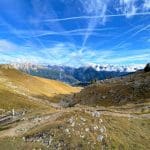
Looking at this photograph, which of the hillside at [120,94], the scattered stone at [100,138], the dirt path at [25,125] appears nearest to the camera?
the scattered stone at [100,138]

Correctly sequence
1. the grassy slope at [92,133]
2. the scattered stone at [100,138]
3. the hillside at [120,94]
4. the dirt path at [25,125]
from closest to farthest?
the grassy slope at [92,133] → the scattered stone at [100,138] → the dirt path at [25,125] → the hillside at [120,94]

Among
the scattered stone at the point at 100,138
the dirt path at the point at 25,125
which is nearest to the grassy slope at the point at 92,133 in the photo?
the scattered stone at the point at 100,138

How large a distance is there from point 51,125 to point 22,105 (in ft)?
253

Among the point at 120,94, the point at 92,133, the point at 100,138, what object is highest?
the point at 120,94

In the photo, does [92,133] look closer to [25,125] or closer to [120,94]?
[25,125]

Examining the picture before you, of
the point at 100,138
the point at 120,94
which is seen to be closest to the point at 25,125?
the point at 100,138

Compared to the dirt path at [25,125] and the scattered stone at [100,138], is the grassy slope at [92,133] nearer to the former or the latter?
the scattered stone at [100,138]

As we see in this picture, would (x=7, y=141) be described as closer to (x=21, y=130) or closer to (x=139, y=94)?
(x=21, y=130)

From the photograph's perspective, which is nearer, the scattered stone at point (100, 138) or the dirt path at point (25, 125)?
the scattered stone at point (100, 138)

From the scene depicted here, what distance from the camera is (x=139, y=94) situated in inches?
4178

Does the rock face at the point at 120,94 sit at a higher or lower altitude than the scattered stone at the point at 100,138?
higher

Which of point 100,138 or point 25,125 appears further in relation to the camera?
point 25,125

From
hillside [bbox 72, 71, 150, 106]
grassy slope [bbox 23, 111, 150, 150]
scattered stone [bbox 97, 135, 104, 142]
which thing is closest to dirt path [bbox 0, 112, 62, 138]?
grassy slope [bbox 23, 111, 150, 150]

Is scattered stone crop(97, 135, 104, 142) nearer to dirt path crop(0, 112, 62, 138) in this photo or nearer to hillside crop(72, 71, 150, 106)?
dirt path crop(0, 112, 62, 138)
